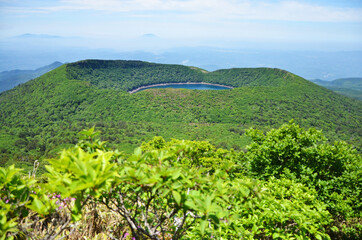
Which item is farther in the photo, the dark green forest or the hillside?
the hillside

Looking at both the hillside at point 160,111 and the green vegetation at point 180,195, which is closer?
the green vegetation at point 180,195

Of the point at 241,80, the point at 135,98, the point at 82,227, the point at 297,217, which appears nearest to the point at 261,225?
the point at 297,217

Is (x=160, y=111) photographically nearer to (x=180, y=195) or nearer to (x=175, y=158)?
(x=175, y=158)

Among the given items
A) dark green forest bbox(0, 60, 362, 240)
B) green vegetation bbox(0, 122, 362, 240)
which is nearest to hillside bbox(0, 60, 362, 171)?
dark green forest bbox(0, 60, 362, 240)

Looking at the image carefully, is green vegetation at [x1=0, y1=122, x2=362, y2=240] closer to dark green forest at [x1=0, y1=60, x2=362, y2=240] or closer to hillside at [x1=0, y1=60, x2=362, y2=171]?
dark green forest at [x1=0, y1=60, x2=362, y2=240]

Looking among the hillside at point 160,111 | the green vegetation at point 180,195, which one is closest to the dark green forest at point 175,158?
the green vegetation at point 180,195

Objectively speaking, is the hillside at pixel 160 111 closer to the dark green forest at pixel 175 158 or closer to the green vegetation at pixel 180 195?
the dark green forest at pixel 175 158

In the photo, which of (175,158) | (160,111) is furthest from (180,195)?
(160,111)
